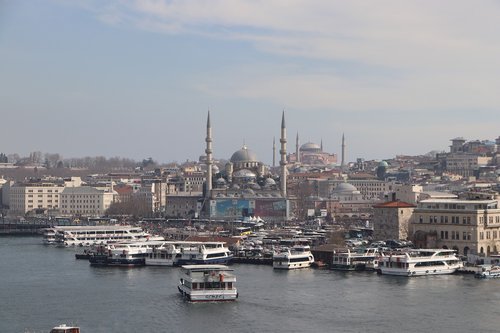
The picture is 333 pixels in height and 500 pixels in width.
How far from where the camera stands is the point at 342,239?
105 feet

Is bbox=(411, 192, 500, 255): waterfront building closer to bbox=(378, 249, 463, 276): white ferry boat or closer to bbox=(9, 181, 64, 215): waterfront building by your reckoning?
bbox=(378, 249, 463, 276): white ferry boat

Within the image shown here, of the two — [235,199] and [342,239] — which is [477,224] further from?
[235,199]

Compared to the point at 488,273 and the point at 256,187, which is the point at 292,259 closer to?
the point at 488,273

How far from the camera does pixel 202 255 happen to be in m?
27.2

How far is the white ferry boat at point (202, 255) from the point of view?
89.1 feet

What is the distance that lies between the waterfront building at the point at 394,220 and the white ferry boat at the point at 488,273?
5242 mm

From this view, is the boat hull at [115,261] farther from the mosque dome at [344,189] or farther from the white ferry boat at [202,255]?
the mosque dome at [344,189]

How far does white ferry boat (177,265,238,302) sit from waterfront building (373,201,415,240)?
938cm

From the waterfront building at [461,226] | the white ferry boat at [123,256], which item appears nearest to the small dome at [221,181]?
the white ferry boat at [123,256]

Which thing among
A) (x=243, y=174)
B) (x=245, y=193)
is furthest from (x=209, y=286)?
(x=243, y=174)

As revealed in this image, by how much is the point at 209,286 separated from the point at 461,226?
9.03m

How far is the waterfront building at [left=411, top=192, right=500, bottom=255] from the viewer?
2752 centimetres

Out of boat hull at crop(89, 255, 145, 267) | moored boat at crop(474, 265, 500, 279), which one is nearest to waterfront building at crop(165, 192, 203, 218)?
boat hull at crop(89, 255, 145, 267)

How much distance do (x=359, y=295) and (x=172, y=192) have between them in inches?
1521
